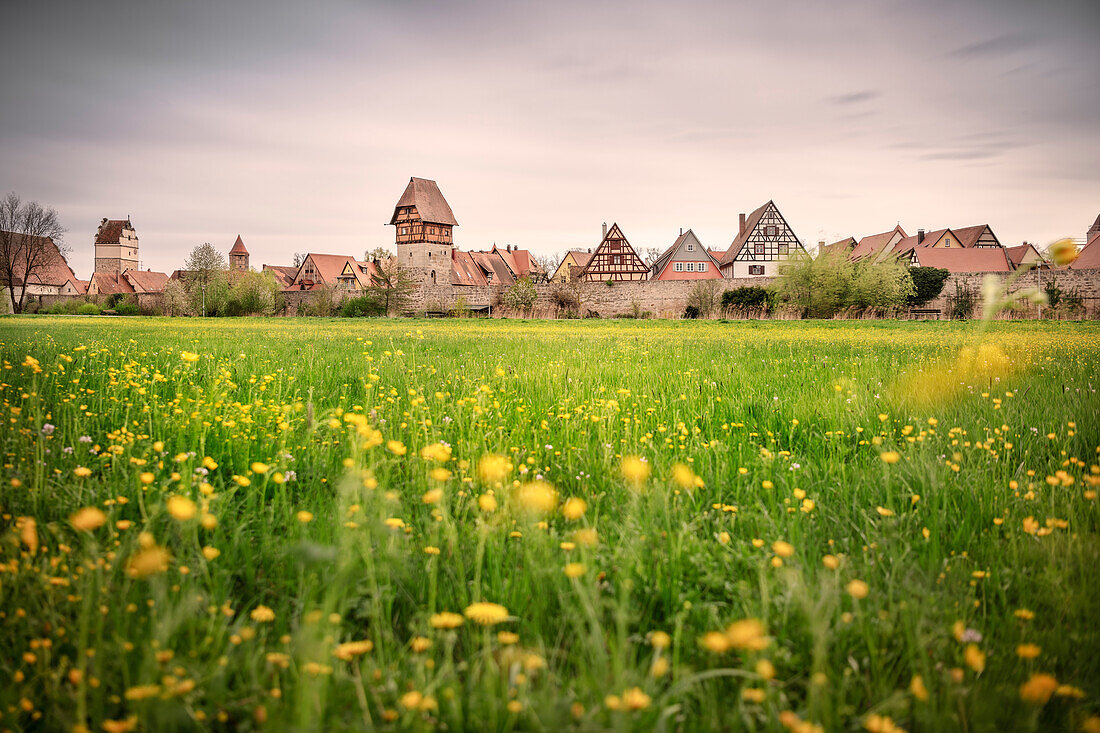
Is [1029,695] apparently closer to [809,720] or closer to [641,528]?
[809,720]

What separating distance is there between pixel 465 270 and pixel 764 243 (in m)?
30.7

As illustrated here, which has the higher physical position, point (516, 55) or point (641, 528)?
point (516, 55)

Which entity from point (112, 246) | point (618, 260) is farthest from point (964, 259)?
point (112, 246)

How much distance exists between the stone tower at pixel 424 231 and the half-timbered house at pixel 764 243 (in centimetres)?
2783

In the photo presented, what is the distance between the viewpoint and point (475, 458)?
247 centimetres

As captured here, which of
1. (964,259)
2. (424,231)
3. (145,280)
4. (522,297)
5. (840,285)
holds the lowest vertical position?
(522,297)

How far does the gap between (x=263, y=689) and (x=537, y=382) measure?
3.43 meters

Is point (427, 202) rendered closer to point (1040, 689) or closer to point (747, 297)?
point (747, 297)

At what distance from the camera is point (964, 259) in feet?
181

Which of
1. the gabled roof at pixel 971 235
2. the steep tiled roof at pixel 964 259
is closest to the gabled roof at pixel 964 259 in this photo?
the steep tiled roof at pixel 964 259

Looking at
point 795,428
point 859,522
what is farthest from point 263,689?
point 795,428

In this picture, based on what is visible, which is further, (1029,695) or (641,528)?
(641,528)

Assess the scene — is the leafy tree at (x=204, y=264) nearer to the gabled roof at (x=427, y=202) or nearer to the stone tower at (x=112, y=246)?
the gabled roof at (x=427, y=202)

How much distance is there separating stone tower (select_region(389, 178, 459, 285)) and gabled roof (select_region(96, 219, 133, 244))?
7223 centimetres
